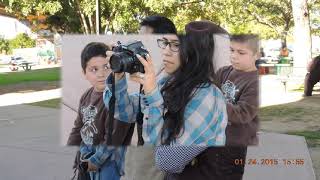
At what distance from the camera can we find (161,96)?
185 centimetres

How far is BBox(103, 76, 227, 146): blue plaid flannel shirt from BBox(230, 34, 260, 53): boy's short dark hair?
232 millimetres

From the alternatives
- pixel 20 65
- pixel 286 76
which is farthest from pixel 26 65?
pixel 286 76

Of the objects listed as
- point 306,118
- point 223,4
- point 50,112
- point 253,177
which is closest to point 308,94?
point 306,118

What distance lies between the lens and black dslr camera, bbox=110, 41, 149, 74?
71.3 inches

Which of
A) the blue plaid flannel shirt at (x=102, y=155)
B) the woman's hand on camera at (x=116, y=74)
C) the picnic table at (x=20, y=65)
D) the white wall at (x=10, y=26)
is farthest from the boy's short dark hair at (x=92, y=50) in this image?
the white wall at (x=10, y=26)

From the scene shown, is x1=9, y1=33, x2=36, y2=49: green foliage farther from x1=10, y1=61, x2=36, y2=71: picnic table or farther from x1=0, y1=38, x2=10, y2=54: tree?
x1=10, y1=61, x2=36, y2=71: picnic table

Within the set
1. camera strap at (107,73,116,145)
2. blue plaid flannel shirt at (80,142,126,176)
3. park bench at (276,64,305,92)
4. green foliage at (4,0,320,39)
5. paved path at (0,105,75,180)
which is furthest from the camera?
park bench at (276,64,305,92)

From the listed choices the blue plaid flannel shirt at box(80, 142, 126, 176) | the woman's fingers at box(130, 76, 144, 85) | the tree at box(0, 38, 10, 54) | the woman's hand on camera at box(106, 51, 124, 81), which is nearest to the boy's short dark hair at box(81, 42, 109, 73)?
the woman's hand on camera at box(106, 51, 124, 81)

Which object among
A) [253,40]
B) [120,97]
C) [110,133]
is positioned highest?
[253,40]

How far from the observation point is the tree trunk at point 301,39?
17388mm

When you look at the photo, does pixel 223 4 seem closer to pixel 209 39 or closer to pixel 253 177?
pixel 253 177

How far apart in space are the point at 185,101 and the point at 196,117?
7 cm

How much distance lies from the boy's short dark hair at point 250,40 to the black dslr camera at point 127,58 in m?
0.40

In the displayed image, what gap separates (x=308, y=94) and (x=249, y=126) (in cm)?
1309
